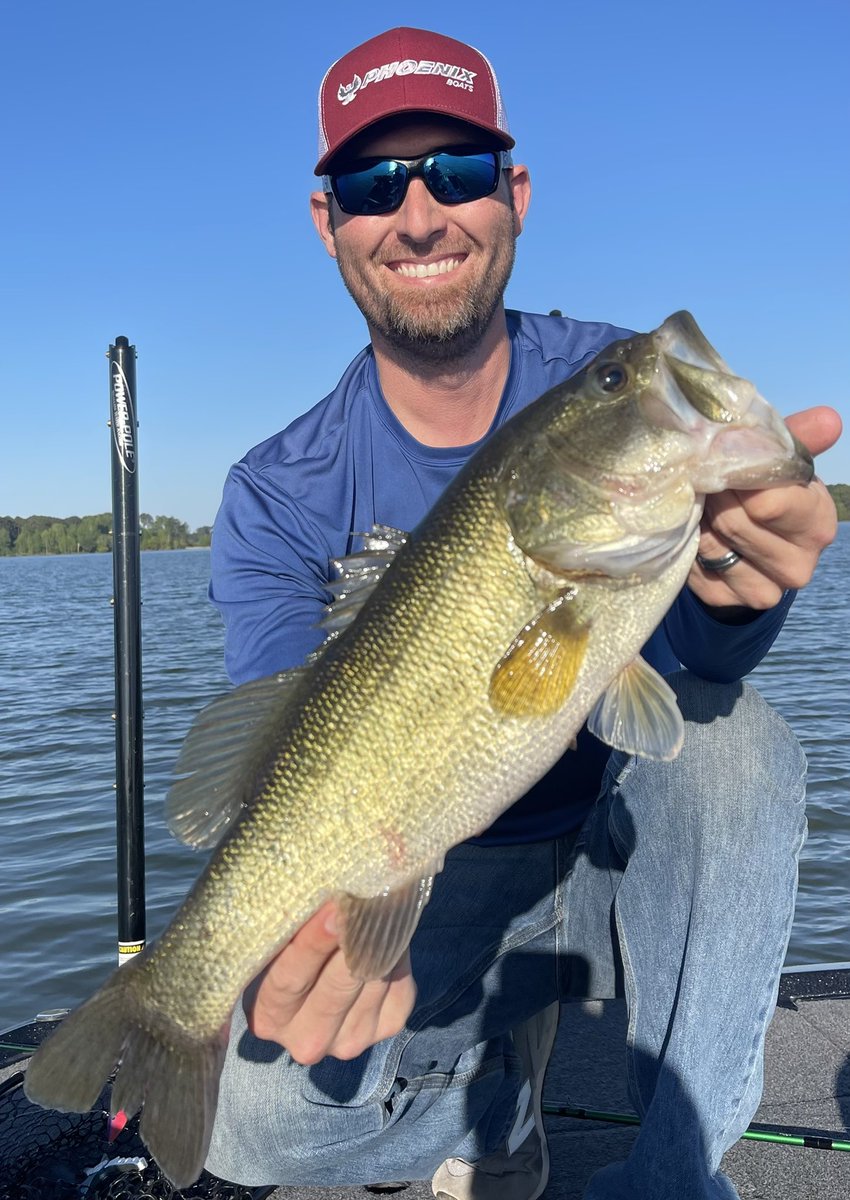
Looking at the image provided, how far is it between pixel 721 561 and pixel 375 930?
46.6 inches

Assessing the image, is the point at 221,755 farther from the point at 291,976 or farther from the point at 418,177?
the point at 418,177

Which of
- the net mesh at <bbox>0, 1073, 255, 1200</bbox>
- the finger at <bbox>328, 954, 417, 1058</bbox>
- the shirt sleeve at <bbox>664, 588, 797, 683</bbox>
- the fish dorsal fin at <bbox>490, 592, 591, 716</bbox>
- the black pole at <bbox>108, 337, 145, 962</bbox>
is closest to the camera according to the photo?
the fish dorsal fin at <bbox>490, 592, 591, 716</bbox>

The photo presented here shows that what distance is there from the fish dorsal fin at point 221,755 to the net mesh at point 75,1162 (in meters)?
1.28

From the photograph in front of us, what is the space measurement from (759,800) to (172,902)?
645cm

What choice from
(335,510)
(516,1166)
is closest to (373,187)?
(335,510)

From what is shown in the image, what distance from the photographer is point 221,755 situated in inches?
101

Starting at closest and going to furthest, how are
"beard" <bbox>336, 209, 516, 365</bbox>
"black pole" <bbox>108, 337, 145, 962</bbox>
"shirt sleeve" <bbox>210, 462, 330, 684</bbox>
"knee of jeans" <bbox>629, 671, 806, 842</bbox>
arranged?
"knee of jeans" <bbox>629, 671, 806, 842</bbox> < "shirt sleeve" <bbox>210, 462, 330, 684</bbox> < "beard" <bbox>336, 209, 516, 365</bbox> < "black pole" <bbox>108, 337, 145, 962</bbox>

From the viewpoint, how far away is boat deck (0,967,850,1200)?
324 cm

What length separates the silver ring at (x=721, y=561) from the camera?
2418 millimetres

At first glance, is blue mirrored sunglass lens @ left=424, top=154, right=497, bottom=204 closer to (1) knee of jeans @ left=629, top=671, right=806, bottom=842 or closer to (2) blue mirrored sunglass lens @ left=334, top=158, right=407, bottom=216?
(2) blue mirrored sunglass lens @ left=334, top=158, right=407, bottom=216

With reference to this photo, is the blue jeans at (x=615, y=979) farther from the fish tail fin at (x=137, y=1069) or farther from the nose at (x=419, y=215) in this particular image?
the nose at (x=419, y=215)

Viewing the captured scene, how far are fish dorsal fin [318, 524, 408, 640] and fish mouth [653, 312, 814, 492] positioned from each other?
0.74 meters

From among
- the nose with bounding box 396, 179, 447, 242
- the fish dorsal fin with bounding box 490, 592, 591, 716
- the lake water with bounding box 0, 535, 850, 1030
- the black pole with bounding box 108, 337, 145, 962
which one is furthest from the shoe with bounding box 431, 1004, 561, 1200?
the lake water with bounding box 0, 535, 850, 1030

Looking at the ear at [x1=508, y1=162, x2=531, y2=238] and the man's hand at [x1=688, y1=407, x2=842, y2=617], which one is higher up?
the ear at [x1=508, y1=162, x2=531, y2=238]
